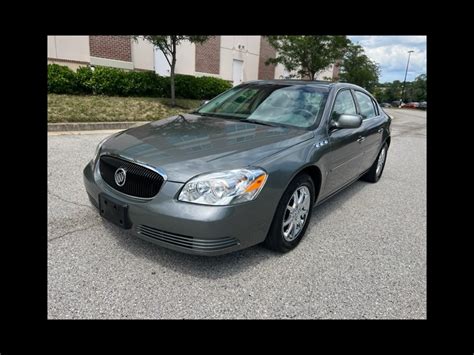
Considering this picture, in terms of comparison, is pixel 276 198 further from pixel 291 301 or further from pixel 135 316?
pixel 135 316

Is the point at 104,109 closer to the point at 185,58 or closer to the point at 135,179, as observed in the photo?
the point at 135,179

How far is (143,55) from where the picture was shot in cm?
1549

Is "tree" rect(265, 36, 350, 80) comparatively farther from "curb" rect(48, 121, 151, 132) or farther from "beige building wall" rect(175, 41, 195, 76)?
"curb" rect(48, 121, 151, 132)

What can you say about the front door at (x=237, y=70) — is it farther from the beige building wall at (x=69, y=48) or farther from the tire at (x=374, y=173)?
the tire at (x=374, y=173)

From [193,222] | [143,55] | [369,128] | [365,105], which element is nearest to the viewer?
[193,222]

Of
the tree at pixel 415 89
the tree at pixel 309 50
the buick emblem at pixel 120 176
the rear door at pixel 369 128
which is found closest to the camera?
the buick emblem at pixel 120 176

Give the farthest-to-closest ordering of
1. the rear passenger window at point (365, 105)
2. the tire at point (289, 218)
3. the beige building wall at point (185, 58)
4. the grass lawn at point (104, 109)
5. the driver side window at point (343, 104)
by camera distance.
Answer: the beige building wall at point (185, 58) → the grass lawn at point (104, 109) → the rear passenger window at point (365, 105) → the driver side window at point (343, 104) → the tire at point (289, 218)

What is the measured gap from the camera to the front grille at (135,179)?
7.50ft

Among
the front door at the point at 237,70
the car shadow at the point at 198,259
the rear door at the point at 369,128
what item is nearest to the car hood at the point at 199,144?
the car shadow at the point at 198,259

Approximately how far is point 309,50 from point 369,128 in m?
15.5

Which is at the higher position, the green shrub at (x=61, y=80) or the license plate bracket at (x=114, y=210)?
the green shrub at (x=61, y=80)

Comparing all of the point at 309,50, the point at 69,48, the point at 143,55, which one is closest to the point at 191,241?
the point at 69,48

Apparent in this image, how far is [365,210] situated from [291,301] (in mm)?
2196
